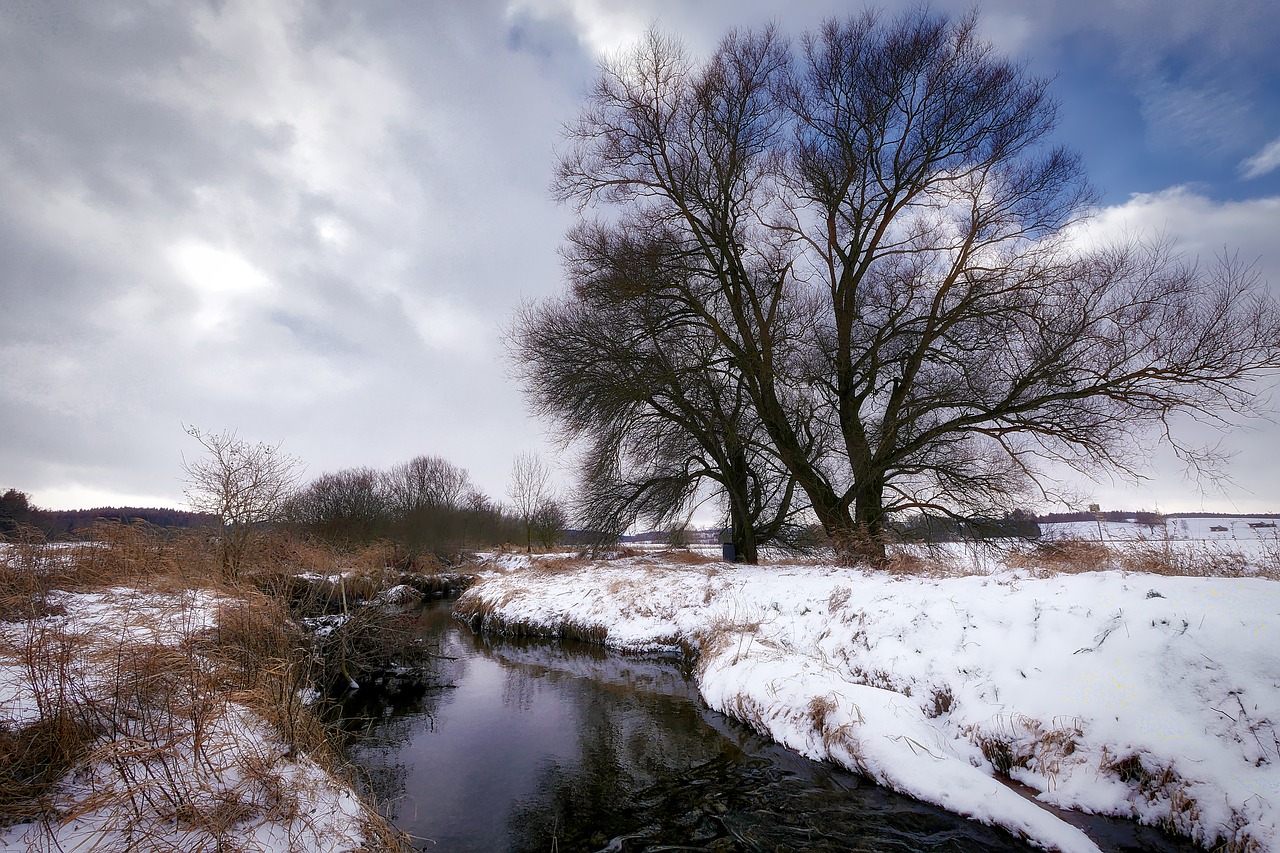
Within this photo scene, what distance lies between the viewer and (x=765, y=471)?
17.1 metres

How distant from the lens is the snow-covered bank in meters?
4.07

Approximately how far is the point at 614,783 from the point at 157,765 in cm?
378

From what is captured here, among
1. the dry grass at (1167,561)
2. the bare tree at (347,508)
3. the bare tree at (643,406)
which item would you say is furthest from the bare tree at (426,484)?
the dry grass at (1167,561)

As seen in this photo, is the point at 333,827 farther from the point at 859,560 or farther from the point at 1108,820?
the point at 859,560

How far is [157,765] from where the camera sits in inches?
136

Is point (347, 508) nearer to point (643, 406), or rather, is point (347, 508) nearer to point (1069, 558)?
point (643, 406)

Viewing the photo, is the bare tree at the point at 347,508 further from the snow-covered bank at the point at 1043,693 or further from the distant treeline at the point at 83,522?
the snow-covered bank at the point at 1043,693

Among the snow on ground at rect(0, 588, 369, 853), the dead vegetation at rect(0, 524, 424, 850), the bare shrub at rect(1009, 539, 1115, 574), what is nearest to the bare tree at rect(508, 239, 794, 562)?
the bare shrub at rect(1009, 539, 1115, 574)

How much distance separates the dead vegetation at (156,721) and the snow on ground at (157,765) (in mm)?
12

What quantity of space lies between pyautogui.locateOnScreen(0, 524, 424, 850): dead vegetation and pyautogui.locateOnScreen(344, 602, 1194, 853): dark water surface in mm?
903

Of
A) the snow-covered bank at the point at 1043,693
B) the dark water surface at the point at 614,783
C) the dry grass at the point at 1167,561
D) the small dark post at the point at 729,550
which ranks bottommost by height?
the dark water surface at the point at 614,783

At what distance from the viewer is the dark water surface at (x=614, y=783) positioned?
14.8 feet

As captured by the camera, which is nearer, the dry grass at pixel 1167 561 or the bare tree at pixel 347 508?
the dry grass at pixel 1167 561

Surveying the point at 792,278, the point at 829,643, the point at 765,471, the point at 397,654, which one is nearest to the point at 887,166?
the point at 792,278
